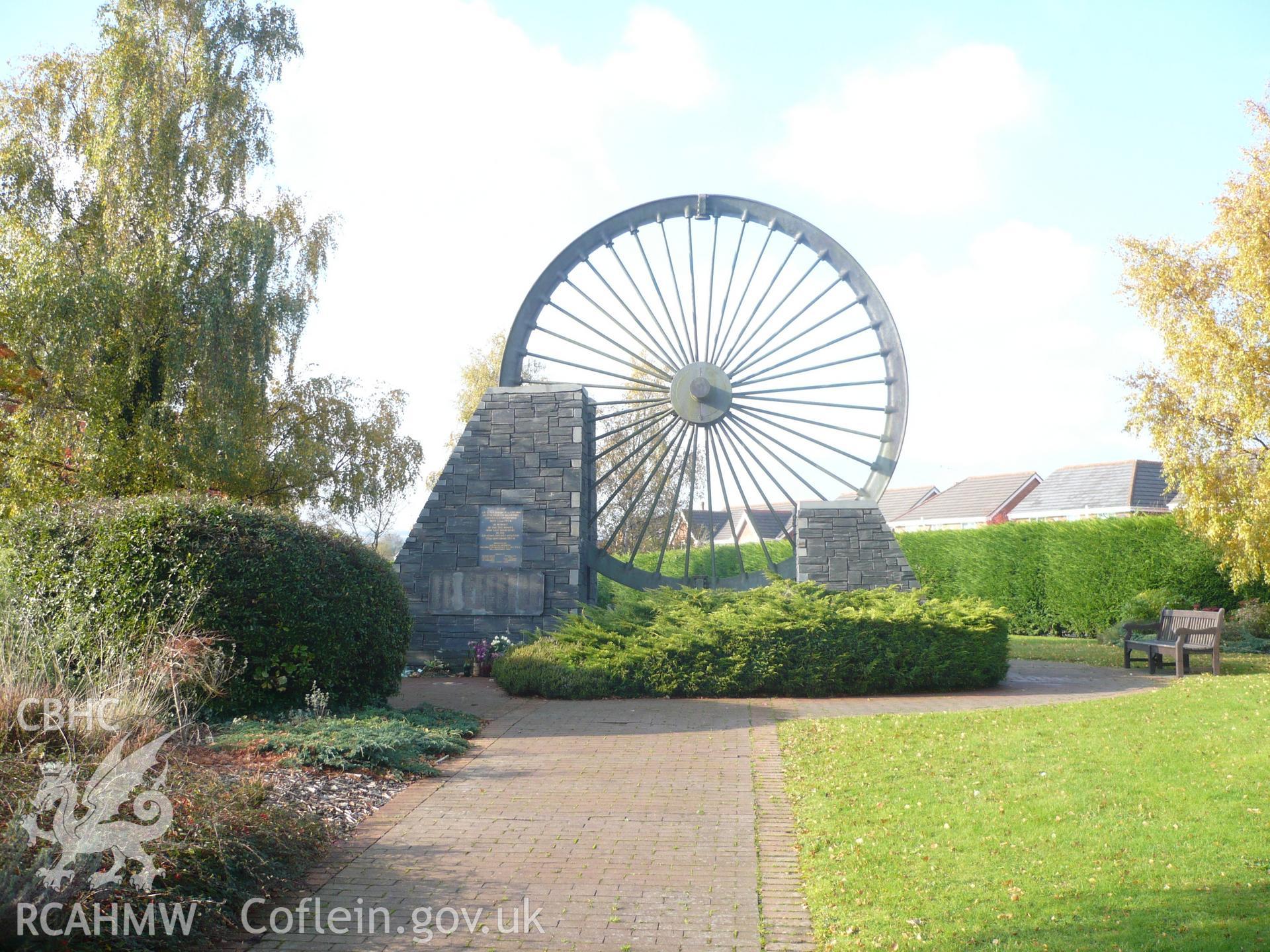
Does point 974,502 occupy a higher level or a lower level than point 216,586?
higher

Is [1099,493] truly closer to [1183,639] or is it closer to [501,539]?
[1183,639]

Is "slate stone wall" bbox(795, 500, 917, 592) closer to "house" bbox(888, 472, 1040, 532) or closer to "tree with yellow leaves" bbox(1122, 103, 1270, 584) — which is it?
"tree with yellow leaves" bbox(1122, 103, 1270, 584)

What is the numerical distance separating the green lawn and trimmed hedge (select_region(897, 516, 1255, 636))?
66cm

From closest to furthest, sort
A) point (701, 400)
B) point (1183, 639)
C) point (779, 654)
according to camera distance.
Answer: point (779, 654) < point (1183, 639) < point (701, 400)

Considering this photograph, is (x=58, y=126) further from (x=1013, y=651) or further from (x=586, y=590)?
(x=1013, y=651)

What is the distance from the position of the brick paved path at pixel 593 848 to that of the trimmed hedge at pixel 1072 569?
956 centimetres

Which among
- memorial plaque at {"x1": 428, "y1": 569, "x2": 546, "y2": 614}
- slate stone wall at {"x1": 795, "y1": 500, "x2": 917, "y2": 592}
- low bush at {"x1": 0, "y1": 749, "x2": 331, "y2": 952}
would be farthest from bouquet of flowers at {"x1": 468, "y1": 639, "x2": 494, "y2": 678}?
low bush at {"x1": 0, "y1": 749, "x2": 331, "y2": 952}

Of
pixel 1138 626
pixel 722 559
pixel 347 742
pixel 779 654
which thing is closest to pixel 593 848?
pixel 347 742

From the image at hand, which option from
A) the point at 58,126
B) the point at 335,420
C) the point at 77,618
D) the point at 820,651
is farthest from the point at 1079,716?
the point at 58,126

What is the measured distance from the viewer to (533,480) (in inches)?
456

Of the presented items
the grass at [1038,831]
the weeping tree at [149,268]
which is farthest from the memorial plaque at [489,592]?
the grass at [1038,831]

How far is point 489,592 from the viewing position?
11328 mm

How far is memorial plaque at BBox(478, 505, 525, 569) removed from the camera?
1142 cm

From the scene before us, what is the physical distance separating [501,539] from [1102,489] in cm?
2243
